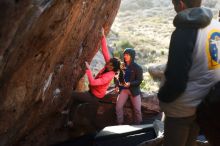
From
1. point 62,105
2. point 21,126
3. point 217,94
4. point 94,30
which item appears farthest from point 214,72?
point 62,105

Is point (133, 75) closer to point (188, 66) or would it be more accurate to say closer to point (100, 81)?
point (100, 81)

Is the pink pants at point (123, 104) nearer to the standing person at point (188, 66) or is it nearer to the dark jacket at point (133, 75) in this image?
the dark jacket at point (133, 75)

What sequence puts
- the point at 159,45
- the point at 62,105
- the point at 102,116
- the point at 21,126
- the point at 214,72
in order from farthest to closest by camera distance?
the point at 159,45, the point at 102,116, the point at 62,105, the point at 21,126, the point at 214,72

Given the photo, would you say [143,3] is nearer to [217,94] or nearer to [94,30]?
[94,30]

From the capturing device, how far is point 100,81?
885 cm

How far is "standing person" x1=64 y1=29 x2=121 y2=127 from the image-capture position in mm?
8852

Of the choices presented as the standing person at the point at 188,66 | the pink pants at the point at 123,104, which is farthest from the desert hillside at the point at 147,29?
the standing person at the point at 188,66

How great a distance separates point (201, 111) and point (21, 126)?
358cm

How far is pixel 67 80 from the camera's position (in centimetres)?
855

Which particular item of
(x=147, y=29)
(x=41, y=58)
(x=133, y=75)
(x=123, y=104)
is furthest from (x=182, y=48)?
(x=147, y=29)

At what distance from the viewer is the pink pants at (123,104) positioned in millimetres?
9633

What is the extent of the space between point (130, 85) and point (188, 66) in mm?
5120

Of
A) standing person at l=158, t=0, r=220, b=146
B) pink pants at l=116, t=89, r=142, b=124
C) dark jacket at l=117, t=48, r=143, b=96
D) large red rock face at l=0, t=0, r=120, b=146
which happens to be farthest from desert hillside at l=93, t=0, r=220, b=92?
standing person at l=158, t=0, r=220, b=146

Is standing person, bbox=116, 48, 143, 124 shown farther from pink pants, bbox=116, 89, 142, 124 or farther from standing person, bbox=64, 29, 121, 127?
standing person, bbox=64, 29, 121, 127
